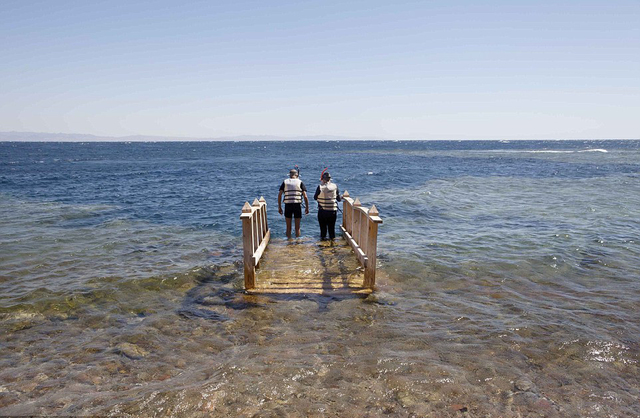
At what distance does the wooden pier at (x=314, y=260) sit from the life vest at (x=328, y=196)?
54 cm

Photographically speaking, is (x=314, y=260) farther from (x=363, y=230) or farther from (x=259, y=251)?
(x=363, y=230)

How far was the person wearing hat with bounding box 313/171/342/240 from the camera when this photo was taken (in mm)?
11094

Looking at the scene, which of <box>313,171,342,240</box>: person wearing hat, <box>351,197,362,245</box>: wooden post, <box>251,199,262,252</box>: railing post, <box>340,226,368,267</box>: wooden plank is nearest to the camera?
<box>340,226,368,267</box>: wooden plank

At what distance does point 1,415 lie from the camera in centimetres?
452

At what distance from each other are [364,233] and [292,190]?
131 inches

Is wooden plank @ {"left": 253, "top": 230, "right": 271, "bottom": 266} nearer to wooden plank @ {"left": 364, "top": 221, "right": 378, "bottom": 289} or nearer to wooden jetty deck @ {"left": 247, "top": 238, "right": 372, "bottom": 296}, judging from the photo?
wooden jetty deck @ {"left": 247, "top": 238, "right": 372, "bottom": 296}

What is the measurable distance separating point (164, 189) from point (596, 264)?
25.4m

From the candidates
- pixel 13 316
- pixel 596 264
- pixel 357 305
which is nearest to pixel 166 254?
pixel 13 316

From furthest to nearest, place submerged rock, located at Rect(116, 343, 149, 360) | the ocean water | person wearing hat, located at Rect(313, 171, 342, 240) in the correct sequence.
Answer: person wearing hat, located at Rect(313, 171, 342, 240)
submerged rock, located at Rect(116, 343, 149, 360)
the ocean water

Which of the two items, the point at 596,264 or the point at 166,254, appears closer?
the point at 596,264

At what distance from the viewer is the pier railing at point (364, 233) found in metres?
8.34

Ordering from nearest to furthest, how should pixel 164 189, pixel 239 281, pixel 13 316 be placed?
pixel 13 316
pixel 239 281
pixel 164 189

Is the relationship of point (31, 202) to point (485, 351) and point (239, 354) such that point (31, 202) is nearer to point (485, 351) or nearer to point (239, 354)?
point (239, 354)

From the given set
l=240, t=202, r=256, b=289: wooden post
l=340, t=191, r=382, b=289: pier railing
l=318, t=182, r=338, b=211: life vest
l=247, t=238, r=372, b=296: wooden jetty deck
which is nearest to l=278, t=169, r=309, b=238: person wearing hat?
l=318, t=182, r=338, b=211: life vest
